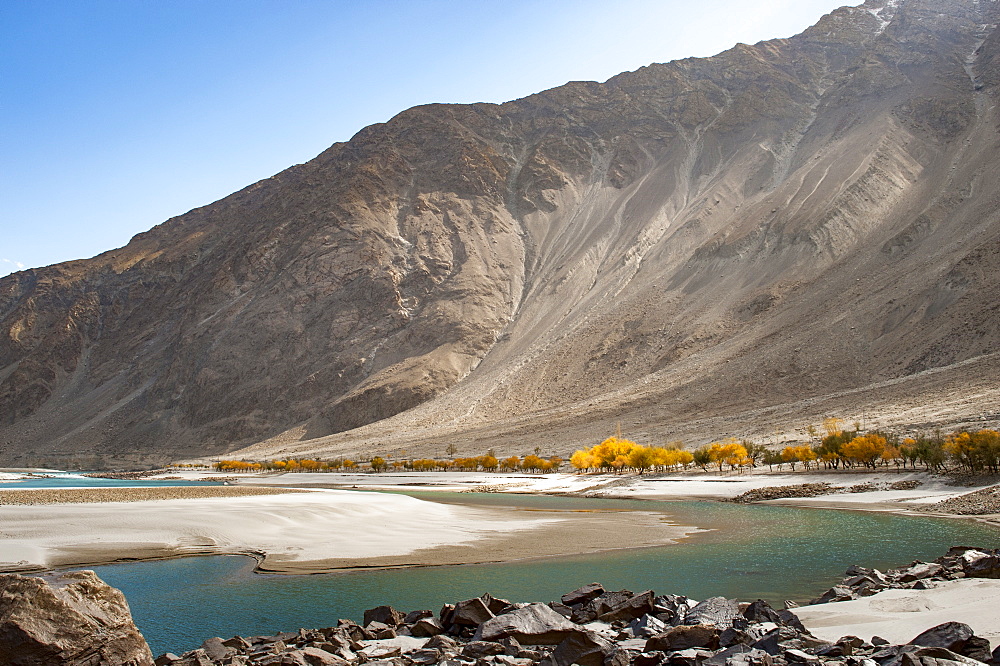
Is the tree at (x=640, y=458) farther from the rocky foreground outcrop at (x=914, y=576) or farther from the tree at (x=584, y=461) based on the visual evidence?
the rocky foreground outcrop at (x=914, y=576)

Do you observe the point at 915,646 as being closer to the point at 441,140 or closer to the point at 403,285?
the point at 403,285

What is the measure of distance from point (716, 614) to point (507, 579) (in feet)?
19.3

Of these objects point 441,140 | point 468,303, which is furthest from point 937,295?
point 441,140

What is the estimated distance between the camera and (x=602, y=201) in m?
116

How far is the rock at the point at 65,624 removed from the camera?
6844 mm

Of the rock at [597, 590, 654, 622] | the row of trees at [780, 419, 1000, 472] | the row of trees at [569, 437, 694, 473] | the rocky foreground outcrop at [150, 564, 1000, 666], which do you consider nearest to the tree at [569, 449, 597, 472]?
the row of trees at [569, 437, 694, 473]

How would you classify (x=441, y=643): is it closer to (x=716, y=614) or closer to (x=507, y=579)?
(x=716, y=614)

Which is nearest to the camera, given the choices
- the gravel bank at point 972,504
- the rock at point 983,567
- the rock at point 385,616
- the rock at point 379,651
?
the rock at point 379,651

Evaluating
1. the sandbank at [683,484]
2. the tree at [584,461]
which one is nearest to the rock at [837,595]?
the sandbank at [683,484]

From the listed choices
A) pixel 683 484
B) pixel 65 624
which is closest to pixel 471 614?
pixel 65 624

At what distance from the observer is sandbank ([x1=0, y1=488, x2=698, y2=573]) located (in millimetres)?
15852

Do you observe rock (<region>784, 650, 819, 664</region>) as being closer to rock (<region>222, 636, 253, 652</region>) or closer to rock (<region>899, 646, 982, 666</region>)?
rock (<region>899, 646, 982, 666</region>)

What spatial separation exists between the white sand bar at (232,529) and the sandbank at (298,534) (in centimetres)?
3

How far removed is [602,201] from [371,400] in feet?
169
